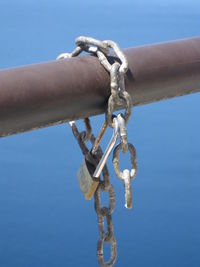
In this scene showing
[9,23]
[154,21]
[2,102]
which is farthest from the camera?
[154,21]

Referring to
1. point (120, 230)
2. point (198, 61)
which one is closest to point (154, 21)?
point (120, 230)

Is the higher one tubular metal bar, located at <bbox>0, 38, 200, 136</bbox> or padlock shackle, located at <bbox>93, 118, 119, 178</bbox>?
tubular metal bar, located at <bbox>0, 38, 200, 136</bbox>

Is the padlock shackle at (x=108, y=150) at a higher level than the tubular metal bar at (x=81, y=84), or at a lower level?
lower

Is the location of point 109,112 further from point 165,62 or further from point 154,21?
point 154,21
